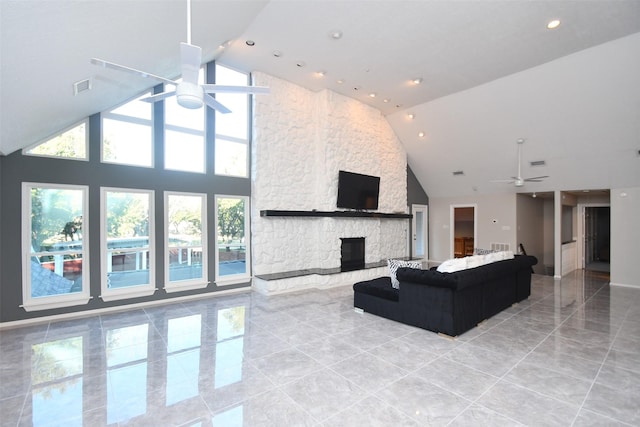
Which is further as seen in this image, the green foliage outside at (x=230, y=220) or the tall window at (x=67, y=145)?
the green foliage outside at (x=230, y=220)

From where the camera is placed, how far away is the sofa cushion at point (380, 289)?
4484mm

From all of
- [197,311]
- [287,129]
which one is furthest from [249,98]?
[197,311]

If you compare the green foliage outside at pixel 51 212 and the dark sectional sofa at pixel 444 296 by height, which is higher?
the green foliage outside at pixel 51 212

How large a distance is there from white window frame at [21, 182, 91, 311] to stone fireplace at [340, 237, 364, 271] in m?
5.06

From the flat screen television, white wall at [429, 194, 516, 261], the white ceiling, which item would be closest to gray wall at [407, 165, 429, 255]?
white wall at [429, 194, 516, 261]

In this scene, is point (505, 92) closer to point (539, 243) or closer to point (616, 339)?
point (616, 339)

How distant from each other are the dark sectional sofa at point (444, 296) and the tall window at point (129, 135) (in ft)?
14.9

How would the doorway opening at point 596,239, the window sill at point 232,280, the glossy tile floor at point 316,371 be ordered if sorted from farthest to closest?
the doorway opening at point 596,239
the window sill at point 232,280
the glossy tile floor at point 316,371

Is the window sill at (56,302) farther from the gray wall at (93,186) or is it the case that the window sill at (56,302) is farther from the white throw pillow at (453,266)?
the white throw pillow at (453,266)

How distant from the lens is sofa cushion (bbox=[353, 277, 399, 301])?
448 cm

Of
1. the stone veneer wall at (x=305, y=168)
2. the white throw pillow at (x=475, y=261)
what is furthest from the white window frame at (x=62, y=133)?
the white throw pillow at (x=475, y=261)

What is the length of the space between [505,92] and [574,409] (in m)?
6.04

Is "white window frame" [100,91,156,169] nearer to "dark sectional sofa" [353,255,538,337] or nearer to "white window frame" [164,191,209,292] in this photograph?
"white window frame" [164,191,209,292]

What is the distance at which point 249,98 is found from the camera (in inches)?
261
